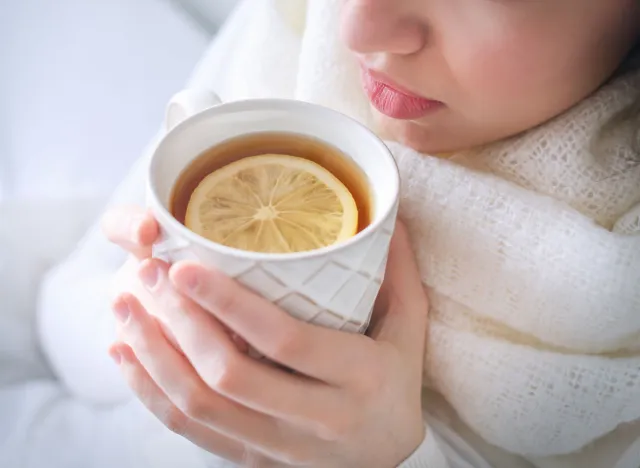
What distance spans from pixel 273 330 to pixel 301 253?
0.20 ft

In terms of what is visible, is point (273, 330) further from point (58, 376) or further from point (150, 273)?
point (58, 376)

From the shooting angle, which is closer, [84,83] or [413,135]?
[413,135]

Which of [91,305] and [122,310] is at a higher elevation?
[122,310]

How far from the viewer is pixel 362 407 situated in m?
0.50

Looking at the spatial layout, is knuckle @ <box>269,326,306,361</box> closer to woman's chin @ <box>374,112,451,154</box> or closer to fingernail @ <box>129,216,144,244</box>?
fingernail @ <box>129,216,144,244</box>

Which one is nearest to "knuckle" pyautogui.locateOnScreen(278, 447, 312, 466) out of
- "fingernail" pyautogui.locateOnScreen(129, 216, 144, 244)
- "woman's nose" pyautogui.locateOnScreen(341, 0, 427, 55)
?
"fingernail" pyautogui.locateOnScreen(129, 216, 144, 244)

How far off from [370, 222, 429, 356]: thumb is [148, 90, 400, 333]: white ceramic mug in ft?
0.24

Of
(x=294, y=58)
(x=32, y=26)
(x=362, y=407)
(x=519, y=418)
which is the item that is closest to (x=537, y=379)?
(x=519, y=418)

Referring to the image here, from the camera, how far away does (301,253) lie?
0.38 metres

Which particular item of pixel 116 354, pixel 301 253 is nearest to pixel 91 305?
pixel 116 354

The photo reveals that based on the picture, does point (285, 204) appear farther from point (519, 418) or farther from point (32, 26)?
point (32, 26)

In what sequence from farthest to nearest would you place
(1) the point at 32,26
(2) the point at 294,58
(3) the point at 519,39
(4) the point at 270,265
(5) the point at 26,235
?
(1) the point at 32,26 < (5) the point at 26,235 < (2) the point at 294,58 < (3) the point at 519,39 < (4) the point at 270,265

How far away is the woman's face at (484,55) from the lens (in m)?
0.48

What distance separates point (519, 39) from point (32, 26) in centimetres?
102
